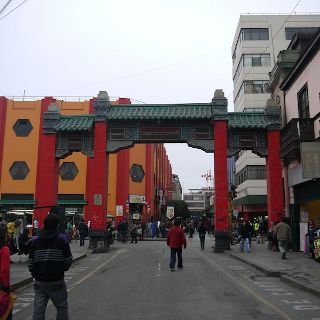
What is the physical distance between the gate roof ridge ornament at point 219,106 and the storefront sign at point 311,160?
36.1ft

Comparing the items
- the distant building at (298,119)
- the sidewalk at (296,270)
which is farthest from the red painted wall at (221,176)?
the sidewalk at (296,270)

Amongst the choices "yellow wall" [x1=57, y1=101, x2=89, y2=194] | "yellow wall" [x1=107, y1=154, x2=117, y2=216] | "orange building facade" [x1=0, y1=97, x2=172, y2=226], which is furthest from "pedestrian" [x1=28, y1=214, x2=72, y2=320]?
"yellow wall" [x1=107, y1=154, x2=117, y2=216]

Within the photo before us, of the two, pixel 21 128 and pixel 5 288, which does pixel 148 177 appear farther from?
pixel 5 288

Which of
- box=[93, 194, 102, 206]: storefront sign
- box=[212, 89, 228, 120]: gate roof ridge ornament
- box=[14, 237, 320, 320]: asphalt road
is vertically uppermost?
box=[212, 89, 228, 120]: gate roof ridge ornament

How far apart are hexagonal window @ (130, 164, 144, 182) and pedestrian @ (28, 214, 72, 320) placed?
1657 inches

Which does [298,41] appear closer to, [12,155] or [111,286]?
[111,286]

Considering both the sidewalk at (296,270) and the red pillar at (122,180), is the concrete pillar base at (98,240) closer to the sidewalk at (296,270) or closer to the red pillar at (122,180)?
the sidewalk at (296,270)

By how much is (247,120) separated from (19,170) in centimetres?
2572

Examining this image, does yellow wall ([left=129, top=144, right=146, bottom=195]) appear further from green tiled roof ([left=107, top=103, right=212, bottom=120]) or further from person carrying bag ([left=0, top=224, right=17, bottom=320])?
person carrying bag ([left=0, top=224, right=17, bottom=320])

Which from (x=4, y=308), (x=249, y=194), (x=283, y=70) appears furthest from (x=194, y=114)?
(x=249, y=194)

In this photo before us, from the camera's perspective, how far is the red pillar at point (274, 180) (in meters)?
24.6

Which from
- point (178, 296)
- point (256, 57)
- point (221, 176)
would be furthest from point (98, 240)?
point (256, 57)

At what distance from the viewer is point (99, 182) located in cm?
2564

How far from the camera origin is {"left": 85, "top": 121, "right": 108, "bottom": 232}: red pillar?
83.0 feet
